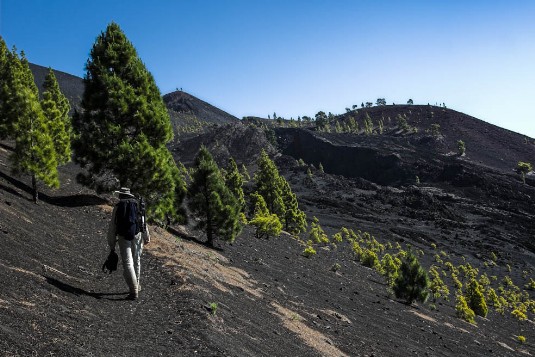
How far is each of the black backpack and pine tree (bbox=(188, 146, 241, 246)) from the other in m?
18.6

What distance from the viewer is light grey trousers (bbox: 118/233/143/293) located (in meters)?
8.96

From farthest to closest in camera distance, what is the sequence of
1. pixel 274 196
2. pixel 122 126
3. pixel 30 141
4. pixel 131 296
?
pixel 274 196
pixel 122 126
pixel 30 141
pixel 131 296

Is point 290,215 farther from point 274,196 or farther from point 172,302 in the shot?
point 172,302

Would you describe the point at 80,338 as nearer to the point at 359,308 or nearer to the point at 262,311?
the point at 262,311

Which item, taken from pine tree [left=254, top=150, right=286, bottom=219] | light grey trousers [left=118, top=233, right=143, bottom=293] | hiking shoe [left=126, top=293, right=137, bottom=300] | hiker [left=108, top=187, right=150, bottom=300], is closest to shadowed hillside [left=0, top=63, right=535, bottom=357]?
hiking shoe [left=126, top=293, right=137, bottom=300]

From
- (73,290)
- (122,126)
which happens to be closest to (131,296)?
(73,290)

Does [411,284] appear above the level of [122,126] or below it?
below

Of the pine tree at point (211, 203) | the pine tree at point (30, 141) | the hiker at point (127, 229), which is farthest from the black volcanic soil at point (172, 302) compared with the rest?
the pine tree at point (211, 203)

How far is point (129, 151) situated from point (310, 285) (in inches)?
509

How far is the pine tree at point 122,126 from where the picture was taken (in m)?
20.9

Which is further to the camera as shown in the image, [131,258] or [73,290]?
[73,290]

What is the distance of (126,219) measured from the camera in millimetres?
8906

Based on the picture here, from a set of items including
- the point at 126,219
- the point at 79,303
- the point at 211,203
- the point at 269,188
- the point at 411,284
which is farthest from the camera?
the point at 269,188

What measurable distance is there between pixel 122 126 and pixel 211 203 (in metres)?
8.31
